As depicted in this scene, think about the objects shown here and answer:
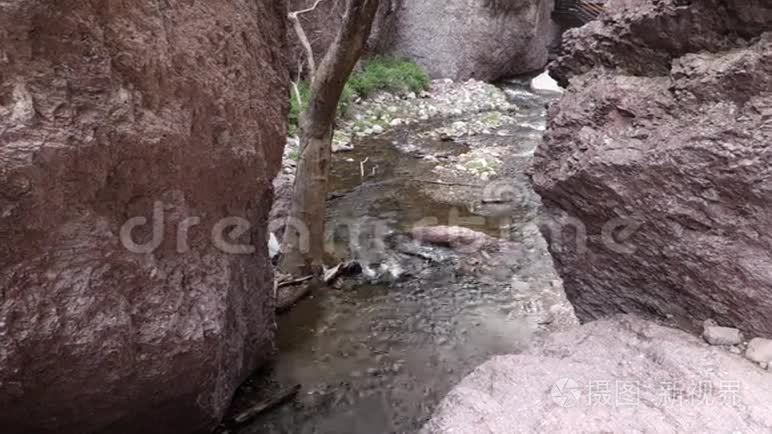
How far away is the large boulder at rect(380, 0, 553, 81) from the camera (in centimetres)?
1359

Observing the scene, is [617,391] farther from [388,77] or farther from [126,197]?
[388,77]

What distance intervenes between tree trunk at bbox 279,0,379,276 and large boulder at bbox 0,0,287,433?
106 cm

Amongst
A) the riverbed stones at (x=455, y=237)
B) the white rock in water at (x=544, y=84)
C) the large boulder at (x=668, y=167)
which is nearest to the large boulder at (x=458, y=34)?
the white rock in water at (x=544, y=84)

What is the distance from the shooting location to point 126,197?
7.07ft

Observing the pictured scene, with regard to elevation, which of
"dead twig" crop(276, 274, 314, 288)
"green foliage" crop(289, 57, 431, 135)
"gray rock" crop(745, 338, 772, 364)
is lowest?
"dead twig" crop(276, 274, 314, 288)

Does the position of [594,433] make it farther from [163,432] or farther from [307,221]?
[307,221]

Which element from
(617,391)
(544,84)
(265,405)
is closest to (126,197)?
(265,405)

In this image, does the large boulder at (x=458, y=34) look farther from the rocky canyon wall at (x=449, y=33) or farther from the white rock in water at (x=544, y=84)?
the white rock in water at (x=544, y=84)

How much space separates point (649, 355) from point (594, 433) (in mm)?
532

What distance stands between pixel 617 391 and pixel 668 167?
3.05 feet

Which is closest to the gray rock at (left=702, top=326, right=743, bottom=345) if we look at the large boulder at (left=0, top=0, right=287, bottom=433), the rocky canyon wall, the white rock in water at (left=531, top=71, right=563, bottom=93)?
the large boulder at (left=0, top=0, right=287, bottom=433)

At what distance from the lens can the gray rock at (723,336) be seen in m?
2.29

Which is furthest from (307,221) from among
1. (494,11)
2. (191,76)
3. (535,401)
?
(494,11)

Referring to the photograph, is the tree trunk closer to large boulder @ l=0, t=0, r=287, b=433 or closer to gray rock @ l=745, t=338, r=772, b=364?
large boulder @ l=0, t=0, r=287, b=433
